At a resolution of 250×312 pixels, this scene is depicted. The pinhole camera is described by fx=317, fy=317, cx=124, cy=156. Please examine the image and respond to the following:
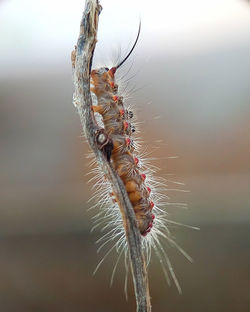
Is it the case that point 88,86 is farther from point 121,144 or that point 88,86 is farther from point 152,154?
point 152,154

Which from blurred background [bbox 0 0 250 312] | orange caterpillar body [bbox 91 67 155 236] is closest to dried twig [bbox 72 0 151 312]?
orange caterpillar body [bbox 91 67 155 236]

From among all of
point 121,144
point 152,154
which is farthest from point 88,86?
point 152,154

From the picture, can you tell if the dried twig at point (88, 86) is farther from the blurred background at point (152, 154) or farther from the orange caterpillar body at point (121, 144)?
the blurred background at point (152, 154)

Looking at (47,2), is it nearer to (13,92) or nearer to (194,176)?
(13,92)

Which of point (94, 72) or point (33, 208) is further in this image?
point (33, 208)

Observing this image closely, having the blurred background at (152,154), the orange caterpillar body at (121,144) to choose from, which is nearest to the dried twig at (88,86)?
the orange caterpillar body at (121,144)

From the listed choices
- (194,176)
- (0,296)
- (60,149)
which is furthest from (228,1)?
(0,296)
